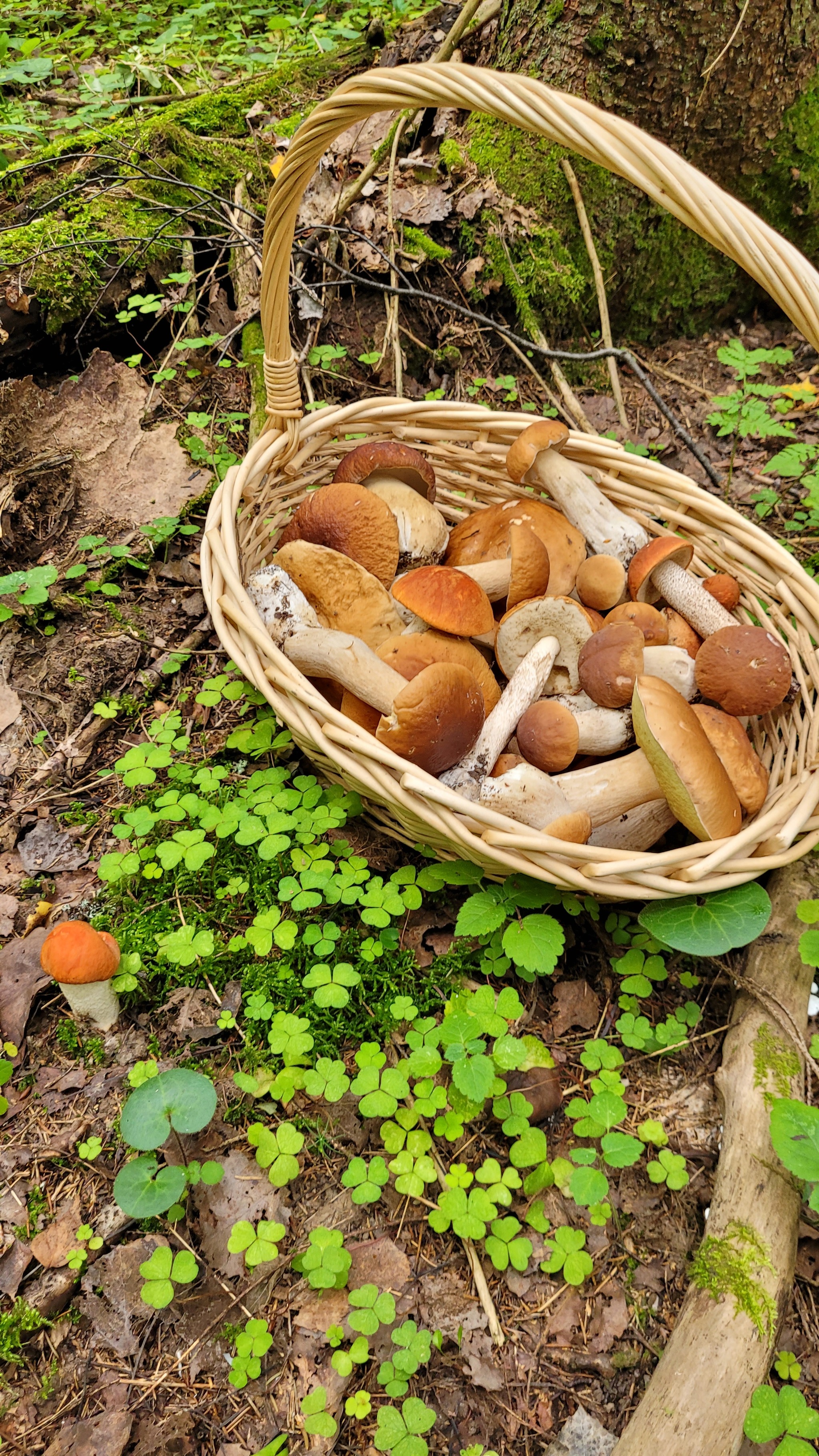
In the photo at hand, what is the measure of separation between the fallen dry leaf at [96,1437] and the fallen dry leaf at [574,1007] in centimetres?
113

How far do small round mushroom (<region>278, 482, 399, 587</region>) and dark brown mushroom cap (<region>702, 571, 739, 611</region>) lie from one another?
96 cm

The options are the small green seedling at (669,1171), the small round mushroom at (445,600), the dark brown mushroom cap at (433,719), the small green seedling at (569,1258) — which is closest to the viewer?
the small green seedling at (569,1258)

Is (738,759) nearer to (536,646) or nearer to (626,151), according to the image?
(536,646)

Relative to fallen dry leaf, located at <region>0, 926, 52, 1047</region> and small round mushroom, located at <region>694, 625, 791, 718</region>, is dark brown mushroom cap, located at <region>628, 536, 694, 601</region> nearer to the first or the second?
small round mushroom, located at <region>694, 625, 791, 718</region>

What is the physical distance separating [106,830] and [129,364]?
2.11 m

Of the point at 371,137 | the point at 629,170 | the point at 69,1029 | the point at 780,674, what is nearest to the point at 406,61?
the point at 371,137

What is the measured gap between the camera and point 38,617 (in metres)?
2.66

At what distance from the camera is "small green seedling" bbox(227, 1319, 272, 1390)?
1437 millimetres

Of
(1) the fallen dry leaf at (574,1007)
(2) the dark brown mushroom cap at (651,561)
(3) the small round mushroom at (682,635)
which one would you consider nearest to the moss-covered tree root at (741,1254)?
(1) the fallen dry leaf at (574,1007)

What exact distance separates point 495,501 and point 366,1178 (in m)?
2.22

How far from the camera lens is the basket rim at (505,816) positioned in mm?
1620

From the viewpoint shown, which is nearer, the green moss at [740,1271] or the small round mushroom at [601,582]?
the green moss at [740,1271]

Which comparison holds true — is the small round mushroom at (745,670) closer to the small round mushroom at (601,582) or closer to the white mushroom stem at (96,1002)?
the small round mushroom at (601,582)

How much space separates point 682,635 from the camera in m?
2.35
